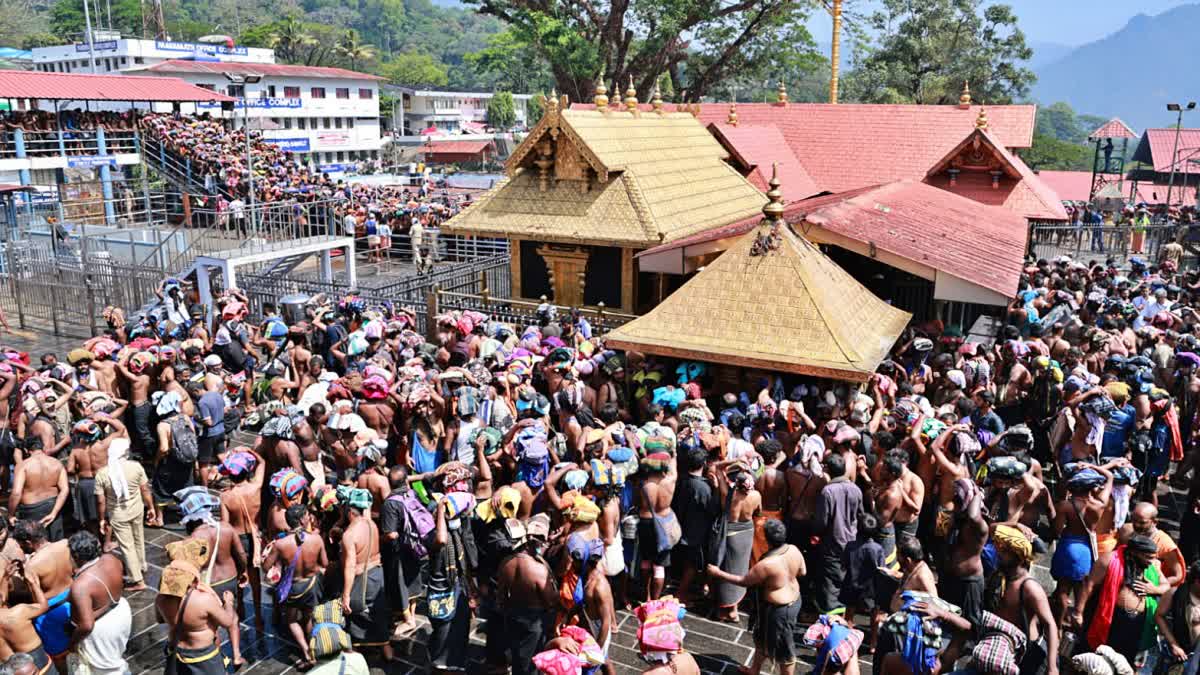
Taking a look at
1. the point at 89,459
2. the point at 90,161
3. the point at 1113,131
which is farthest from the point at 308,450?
the point at 1113,131

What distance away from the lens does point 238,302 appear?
13781 mm

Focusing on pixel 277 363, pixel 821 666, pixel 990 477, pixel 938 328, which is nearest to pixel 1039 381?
pixel 938 328

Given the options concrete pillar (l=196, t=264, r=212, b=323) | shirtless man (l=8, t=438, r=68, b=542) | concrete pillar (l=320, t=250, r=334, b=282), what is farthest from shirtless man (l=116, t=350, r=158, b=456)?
concrete pillar (l=320, t=250, r=334, b=282)

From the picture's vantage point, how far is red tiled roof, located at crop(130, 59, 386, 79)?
52.5 metres

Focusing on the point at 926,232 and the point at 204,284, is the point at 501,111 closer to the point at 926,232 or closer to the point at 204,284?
the point at 204,284

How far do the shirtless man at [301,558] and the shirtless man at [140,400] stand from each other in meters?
4.16

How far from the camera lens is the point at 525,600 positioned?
6.18 m

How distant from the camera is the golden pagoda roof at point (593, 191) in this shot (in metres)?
15.4

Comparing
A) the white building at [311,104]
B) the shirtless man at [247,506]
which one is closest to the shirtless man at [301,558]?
the shirtless man at [247,506]

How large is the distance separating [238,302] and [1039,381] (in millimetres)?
11370

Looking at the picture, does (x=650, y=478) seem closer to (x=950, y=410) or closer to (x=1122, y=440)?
(x=950, y=410)

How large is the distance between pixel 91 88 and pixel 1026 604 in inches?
1257

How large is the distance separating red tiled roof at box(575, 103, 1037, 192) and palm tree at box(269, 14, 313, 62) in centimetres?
7025

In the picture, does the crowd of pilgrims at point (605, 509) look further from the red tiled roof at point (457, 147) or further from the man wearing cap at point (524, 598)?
the red tiled roof at point (457, 147)
